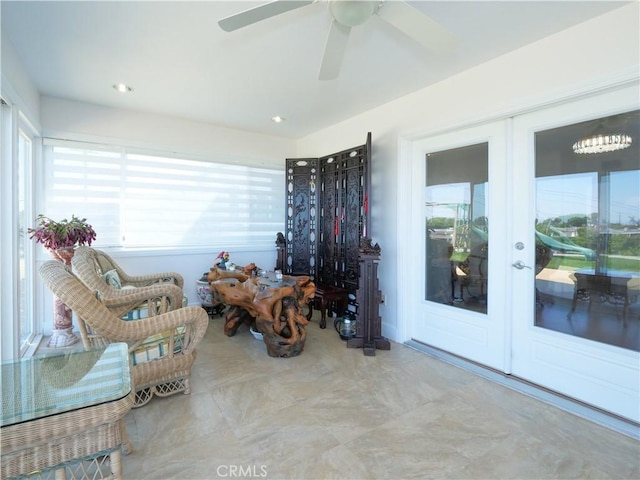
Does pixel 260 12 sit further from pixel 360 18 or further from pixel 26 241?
pixel 26 241

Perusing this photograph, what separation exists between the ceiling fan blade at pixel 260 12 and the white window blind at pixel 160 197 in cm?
291

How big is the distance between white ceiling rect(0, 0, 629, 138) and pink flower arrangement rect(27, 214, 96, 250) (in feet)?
4.51

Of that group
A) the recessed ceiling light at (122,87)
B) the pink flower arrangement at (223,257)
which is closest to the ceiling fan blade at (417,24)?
the recessed ceiling light at (122,87)

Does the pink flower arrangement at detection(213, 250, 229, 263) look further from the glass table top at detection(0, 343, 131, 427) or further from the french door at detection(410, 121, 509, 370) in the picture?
the glass table top at detection(0, 343, 131, 427)

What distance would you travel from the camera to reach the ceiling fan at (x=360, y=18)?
57.1 inches

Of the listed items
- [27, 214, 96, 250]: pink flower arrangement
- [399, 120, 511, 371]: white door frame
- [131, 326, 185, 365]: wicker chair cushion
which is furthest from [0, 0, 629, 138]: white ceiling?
[131, 326, 185, 365]: wicker chair cushion

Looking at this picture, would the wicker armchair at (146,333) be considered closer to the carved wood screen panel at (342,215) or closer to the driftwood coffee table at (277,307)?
the driftwood coffee table at (277,307)

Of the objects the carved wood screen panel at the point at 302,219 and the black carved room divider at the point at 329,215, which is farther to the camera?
the carved wood screen panel at the point at 302,219

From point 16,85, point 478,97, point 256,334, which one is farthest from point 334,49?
point 256,334

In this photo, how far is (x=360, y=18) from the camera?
1571 millimetres

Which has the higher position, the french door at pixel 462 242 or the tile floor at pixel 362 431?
the french door at pixel 462 242

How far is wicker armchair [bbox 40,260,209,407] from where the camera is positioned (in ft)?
5.35

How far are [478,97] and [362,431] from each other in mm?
2700

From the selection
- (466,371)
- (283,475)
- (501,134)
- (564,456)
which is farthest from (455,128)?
(283,475)
